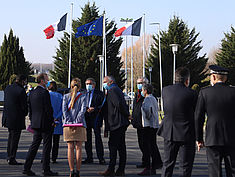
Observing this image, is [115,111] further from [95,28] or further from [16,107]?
[95,28]

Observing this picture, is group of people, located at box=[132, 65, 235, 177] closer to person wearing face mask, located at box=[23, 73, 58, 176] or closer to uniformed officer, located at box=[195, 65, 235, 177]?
uniformed officer, located at box=[195, 65, 235, 177]

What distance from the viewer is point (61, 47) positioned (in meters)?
47.0

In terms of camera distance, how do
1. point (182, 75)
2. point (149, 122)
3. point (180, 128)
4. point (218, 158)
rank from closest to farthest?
point (218, 158)
point (180, 128)
point (182, 75)
point (149, 122)

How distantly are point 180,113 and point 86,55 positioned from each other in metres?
40.5

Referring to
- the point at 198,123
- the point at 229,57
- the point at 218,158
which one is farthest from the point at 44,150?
the point at 229,57

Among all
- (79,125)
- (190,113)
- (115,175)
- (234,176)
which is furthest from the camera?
(115,175)

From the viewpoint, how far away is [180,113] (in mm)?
6379

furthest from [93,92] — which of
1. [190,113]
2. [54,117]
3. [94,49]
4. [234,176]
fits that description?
[94,49]

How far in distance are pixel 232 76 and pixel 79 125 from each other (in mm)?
41552

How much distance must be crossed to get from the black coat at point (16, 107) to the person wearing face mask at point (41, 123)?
1162 millimetres

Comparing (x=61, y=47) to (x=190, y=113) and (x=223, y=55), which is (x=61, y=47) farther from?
(x=190, y=113)

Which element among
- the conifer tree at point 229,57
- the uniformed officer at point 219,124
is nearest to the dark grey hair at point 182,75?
the uniformed officer at point 219,124

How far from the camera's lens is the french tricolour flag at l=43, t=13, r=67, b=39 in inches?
1206

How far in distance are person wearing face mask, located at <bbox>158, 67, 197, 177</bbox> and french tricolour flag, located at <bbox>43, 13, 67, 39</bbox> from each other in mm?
25069
